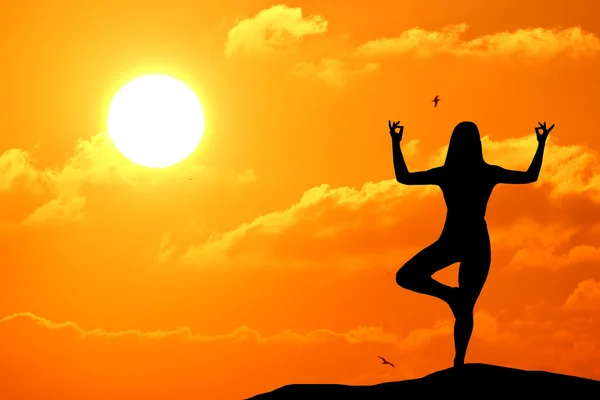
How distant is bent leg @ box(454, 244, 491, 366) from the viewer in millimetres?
17750

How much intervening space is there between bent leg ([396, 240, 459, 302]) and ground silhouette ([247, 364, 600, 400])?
146cm

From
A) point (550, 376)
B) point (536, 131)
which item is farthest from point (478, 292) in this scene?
point (536, 131)

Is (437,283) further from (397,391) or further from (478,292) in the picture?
(397,391)

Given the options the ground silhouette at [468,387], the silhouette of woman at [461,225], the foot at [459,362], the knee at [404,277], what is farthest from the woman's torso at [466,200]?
the ground silhouette at [468,387]

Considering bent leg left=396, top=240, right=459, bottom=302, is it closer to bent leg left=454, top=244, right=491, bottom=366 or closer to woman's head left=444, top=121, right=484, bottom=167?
bent leg left=454, top=244, right=491, bottom=366

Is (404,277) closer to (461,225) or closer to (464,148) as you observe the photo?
(461,225)

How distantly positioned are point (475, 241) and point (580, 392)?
315 cm

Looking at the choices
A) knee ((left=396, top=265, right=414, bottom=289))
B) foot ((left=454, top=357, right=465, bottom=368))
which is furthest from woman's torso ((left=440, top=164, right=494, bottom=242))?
foot ((left=454, top=357, right=465, bottom=368))

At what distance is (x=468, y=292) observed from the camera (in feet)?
58.5

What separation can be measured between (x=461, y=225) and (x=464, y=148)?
137 centimetres

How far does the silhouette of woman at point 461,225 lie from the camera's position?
57.8 ft

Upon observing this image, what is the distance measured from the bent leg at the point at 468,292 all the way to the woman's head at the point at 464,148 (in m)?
1.52

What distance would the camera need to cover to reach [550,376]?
1823 cm

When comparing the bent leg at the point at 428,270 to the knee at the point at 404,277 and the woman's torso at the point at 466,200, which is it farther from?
the woman's torso at the point at 466,200
